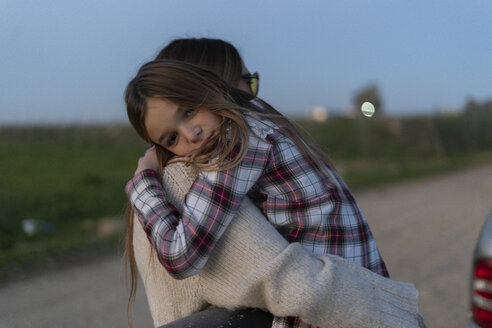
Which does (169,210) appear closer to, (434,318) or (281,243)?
(281,243)

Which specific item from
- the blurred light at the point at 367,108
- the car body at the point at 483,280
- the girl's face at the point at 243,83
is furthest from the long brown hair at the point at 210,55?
the car body at the point at 483,280

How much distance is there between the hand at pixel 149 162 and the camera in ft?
5.17

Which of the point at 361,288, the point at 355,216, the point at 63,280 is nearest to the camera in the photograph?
the point at 361,288

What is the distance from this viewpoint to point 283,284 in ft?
4.15

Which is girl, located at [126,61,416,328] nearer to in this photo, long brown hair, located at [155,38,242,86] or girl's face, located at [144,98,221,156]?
girl's face, located at [144,98,221,156]

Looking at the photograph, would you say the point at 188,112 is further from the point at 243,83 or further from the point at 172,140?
the point at 243,83

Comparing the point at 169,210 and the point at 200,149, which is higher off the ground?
the point at 200,149

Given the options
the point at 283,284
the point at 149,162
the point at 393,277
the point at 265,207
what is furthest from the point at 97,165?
the point at 283,284

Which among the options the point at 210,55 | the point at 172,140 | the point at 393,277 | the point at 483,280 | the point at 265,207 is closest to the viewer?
the point at 265,207

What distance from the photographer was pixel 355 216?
152cm

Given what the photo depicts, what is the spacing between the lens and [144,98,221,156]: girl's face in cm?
150

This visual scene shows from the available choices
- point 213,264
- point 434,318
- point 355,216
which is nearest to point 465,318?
point 434,318

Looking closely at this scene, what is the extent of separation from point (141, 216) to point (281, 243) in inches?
15.4

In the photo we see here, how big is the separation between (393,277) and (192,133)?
431 centimetres
